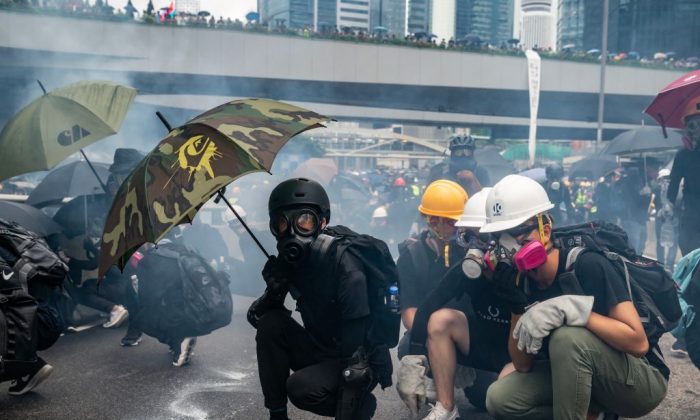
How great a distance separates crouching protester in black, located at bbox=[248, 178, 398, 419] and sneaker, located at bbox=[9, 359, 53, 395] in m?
1.88

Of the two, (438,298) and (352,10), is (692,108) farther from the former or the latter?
(352,10)

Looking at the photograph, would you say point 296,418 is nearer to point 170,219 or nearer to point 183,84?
point 170,219

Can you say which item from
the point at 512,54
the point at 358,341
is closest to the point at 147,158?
the point at 358,341

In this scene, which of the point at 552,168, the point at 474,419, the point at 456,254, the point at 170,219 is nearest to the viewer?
the point at 170,219

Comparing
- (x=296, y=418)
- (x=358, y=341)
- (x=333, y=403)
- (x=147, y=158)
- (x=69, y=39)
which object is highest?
(x=69, y=39)

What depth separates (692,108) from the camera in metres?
5.45

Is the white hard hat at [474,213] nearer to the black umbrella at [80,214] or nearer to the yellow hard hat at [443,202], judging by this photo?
the yellow hard hat at [443,202]

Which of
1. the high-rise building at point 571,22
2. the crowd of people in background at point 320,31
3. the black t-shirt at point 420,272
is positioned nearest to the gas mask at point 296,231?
the black t-shirt at point 420,272

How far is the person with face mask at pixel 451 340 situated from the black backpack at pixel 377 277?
468mm

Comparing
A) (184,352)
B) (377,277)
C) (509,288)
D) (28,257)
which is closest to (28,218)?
(184,352)

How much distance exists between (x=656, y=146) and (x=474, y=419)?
8.41 m

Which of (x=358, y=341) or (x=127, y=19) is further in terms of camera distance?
(x=127, y=19)

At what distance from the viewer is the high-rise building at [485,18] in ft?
292

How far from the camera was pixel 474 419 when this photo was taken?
418cm
